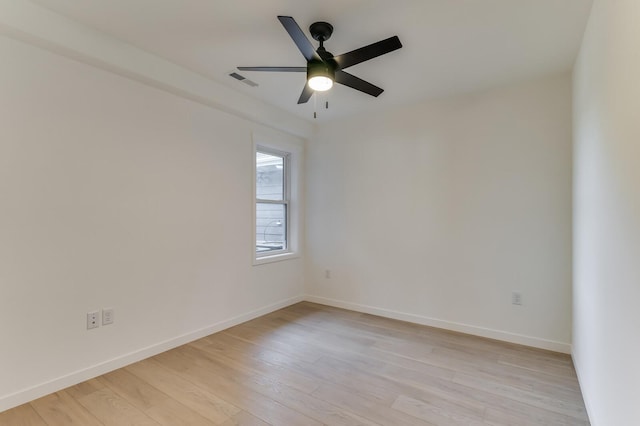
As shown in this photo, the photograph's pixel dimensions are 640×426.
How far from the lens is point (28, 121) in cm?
204

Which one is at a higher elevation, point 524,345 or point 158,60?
point 158,60

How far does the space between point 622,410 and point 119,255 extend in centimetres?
314

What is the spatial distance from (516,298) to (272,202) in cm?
296

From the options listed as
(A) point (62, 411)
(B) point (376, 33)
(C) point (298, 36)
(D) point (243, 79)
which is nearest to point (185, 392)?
(A) point (62, 411)

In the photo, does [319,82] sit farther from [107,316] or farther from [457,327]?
[457,327]

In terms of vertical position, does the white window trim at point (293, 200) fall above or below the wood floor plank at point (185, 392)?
above

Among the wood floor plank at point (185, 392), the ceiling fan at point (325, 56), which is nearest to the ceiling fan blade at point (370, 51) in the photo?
the ceiling fan at point (325, 56)

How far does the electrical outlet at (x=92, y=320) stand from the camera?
2.30m

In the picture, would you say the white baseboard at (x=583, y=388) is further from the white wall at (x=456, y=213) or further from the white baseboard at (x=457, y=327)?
the white wall at (x=456, y=213)

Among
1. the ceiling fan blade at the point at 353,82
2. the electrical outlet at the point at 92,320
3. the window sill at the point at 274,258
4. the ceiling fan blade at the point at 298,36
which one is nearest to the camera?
the ceiling fan blade at the point at 298,36

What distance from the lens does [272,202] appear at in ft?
13.6

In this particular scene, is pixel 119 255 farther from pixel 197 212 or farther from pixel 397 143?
pixel 397 143

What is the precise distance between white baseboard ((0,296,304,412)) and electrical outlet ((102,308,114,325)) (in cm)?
30

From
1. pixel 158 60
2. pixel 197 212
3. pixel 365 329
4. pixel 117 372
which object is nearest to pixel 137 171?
pixel 197 212
